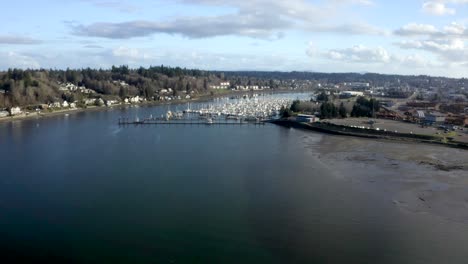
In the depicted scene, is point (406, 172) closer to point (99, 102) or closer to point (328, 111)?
point (328, 111)

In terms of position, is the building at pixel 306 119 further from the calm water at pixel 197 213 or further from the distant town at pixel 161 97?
the calm water at pixel 197 213

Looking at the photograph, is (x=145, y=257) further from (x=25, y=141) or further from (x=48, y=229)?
(x=25, y=141)

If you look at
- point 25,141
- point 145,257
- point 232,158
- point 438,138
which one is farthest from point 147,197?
point 438,138

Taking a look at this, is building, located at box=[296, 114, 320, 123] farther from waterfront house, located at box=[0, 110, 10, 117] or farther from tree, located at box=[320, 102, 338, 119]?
waterfront house, located at box=[0, 110, 10, 117]

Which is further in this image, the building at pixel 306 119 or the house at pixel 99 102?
the house at pixel 99 102

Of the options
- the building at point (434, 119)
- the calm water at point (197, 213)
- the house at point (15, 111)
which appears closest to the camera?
the calm water at point (197, 213)

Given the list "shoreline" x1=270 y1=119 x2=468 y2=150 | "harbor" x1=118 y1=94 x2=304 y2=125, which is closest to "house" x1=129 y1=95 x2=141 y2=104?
"harbor" x1=118 y1=94 x2=304 y2=125

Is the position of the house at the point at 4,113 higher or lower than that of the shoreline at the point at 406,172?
higher

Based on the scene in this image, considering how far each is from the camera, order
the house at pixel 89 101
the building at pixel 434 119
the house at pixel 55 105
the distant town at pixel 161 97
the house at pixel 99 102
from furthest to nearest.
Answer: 1. the house at pixel 99 102
2. the house at pixel 89 101
3. the house at pixel 55 105
4. the distant town at pixel 161 97
5. the building at pixel 434 119

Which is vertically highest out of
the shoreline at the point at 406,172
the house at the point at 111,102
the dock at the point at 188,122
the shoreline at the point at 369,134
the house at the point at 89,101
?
the house at the point at 89,101

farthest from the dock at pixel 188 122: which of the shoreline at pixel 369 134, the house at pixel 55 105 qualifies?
the house at pixel 55 105
